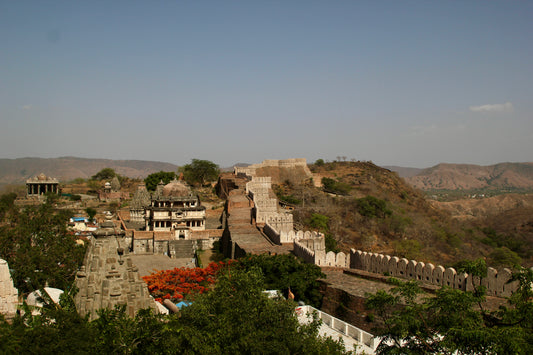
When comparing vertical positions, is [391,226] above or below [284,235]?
below

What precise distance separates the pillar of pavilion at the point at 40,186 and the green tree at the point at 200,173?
17427mm

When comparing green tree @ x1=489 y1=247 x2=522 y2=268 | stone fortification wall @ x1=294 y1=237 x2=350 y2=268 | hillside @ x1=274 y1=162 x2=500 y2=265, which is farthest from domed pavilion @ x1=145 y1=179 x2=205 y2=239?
green tree @ x1=489 y1=247 x2=522 y2=268

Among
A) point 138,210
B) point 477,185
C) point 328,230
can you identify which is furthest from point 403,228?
point 477,185

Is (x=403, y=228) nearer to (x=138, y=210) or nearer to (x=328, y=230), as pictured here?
(x=328, y=230)

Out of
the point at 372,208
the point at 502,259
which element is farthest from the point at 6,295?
the point at 372,208

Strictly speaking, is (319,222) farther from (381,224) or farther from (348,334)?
(348,334)

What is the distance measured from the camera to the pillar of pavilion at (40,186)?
55.5 meters

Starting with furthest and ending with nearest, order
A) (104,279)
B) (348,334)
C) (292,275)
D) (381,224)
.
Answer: (381,224)
(292,275)
(348,334)
(104,279)

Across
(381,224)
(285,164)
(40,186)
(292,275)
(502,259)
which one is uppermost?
(285,164)

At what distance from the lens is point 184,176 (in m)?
59.0

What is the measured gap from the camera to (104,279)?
7.71m

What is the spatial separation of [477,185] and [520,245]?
178770mm

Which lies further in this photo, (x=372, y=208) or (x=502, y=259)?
(x=372, y=208)

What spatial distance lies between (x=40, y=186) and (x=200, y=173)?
21.0 m
